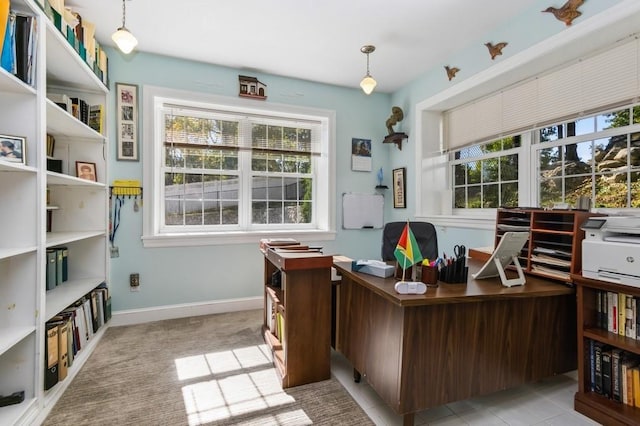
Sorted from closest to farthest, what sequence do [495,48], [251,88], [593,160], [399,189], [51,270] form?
[593,160] < [51,270] < [495,48] < [251,88] < [399,189]

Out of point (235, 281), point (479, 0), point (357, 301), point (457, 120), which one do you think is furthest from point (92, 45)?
point (457, 120)

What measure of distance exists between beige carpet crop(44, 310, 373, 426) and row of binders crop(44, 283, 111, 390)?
5.2 inches

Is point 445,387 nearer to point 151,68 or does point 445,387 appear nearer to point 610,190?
point 610,190

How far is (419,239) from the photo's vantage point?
2.67m

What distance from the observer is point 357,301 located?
193 centimetres

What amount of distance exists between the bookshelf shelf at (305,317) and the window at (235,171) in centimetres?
163

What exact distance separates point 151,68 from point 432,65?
2.94m

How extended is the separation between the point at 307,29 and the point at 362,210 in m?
2.16

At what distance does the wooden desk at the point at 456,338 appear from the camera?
147 cm

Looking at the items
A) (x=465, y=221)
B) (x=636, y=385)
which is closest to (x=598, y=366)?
(x=636, y=385)

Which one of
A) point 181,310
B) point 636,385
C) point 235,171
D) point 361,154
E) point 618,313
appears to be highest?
point 361,154

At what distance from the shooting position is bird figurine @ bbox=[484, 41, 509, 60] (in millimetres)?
2576

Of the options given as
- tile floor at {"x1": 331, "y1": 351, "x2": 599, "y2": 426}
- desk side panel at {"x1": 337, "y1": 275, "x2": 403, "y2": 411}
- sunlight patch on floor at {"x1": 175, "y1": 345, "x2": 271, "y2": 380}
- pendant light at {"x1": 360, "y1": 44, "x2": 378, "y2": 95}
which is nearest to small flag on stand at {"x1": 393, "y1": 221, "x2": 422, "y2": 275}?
desk side panel at {"x1": 337, "y1": 275, "x2": 403, "y2": 411}

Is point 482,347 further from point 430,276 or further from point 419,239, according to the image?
point 419,239
